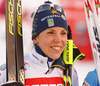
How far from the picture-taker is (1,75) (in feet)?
4.89

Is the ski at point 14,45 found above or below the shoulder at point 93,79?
above

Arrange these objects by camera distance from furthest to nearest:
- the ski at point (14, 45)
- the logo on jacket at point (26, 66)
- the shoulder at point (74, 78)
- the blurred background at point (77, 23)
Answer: the blurred background at point (77, 23), the shoulder at point (74, 78), the logo on jacket at point (26, 66), the ski at point (14, 45)

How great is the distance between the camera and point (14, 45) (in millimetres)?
1447

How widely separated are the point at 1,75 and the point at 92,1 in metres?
0.89

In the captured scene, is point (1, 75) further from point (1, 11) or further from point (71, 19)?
point (71, 19)

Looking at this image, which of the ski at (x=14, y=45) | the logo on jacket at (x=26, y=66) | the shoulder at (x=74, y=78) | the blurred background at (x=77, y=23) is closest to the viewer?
the ski at (x=14, y=45)

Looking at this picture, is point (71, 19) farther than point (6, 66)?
Yes

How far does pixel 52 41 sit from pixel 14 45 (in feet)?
0.93

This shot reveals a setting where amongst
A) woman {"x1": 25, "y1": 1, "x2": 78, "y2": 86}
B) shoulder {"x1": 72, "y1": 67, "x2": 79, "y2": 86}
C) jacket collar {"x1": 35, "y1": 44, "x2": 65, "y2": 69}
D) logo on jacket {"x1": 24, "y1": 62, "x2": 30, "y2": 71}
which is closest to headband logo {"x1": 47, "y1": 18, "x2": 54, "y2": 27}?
woman {"x1": 25, "y1": 1, "x2": 78, "y2": 86}

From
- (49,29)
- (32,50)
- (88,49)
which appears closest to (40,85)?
(32,50)

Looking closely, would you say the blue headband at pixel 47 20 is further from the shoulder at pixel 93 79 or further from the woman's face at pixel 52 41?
the shoulder at pixel 93 79

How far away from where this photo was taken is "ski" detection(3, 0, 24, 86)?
1.44 metres

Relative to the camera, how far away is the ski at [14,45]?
1.44 metres

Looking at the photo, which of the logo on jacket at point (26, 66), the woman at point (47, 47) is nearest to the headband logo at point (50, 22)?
the woman at point (47, 47)
